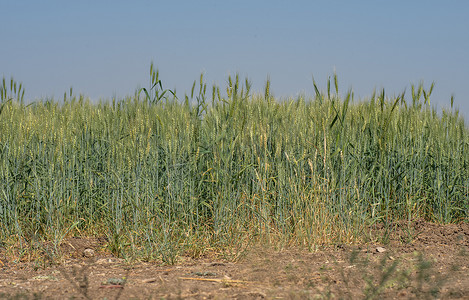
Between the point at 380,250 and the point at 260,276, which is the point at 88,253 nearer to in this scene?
the point at 260,276

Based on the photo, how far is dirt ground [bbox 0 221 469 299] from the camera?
8.71ft

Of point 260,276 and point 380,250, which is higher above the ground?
point 380,250

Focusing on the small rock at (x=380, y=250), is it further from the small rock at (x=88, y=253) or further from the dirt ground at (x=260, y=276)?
the small rock at (x=88, y=253)

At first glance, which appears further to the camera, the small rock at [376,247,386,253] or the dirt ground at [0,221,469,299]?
the small rock at [376,247,386,253]

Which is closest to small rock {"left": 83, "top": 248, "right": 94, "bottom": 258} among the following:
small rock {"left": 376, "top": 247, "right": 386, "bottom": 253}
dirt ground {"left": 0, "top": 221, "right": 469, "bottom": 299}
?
dirt ground {"left": 0, "top": 221, "right": 469, "bottom": 299}

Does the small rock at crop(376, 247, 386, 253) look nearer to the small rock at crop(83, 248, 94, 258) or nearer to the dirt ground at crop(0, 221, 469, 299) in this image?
the dirt ground at crop(0, 221, 469, 299)

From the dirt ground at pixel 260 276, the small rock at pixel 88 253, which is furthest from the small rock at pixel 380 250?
the small rock at pixel 88 253

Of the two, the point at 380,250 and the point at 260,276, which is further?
the point at 380,250

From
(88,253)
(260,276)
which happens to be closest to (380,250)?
(260,276)

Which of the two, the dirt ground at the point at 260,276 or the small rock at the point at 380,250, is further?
the small rock at the point at 380,250

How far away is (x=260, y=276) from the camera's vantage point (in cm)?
299

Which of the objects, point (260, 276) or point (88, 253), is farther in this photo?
point (88, 253)

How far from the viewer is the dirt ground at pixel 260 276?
2656 millimetres

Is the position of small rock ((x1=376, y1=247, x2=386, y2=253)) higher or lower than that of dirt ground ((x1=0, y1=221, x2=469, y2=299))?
higher
